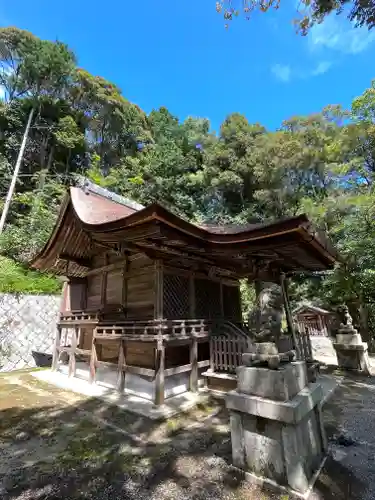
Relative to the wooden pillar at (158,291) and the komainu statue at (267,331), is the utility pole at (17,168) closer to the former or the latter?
the wooden pillar at (158,291)

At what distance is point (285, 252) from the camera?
464 cm

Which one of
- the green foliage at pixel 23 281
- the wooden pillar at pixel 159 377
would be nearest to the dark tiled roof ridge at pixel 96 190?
the green foliage at pixel 23 281

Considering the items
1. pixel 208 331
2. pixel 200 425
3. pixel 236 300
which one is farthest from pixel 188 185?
pixel 200 425

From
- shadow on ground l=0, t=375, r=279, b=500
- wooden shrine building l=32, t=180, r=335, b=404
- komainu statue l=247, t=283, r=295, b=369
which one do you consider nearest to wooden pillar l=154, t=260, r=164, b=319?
wooden shrine building l=32, t=180, r=335, b=404

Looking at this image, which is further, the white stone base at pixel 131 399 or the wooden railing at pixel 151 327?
the wooden railing at pixel 151 327

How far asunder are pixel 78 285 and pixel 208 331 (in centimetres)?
525

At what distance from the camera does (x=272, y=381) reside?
272 centimetres

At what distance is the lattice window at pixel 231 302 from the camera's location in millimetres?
8680

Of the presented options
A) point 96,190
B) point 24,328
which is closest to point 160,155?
point 96,190

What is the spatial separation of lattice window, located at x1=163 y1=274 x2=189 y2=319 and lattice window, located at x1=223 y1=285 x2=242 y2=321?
204cm

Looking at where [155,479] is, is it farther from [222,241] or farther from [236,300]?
[236,300]

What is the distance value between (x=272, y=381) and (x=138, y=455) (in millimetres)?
2002

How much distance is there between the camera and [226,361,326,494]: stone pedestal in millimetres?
2469

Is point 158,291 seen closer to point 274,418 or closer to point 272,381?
point 272,381
